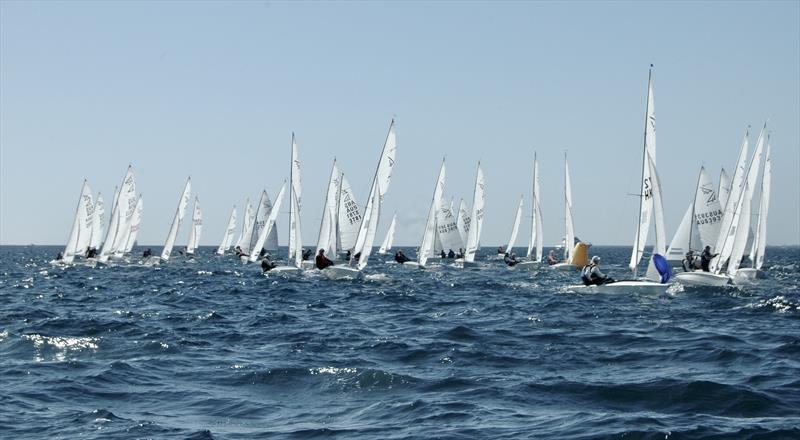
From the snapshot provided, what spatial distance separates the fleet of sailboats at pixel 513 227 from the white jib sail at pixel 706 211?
48 mm

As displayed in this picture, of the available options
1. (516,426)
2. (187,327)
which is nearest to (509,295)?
(187,327)

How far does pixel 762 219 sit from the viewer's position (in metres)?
45.0

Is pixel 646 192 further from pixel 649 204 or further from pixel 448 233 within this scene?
Answer: pixel 448 233

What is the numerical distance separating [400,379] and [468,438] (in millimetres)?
3669

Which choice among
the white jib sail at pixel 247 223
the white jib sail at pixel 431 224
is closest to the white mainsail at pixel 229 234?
the white jib sail at pixel 247 223

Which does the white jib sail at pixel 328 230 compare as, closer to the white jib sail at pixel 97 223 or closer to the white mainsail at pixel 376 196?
the white mainsail at pixel 376 196

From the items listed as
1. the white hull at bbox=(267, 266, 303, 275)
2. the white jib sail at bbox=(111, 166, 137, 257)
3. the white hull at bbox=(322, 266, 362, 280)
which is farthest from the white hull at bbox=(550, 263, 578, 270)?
the white jib sail at bbox=(111, 166, 137, 257)

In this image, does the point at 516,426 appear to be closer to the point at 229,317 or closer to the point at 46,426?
→ the point at 46,426

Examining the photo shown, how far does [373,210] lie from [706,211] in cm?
1606

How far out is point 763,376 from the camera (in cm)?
1344

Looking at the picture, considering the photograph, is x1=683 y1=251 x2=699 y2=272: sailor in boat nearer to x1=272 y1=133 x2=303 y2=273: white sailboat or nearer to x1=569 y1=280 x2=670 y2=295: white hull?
x1=569 y1=280 x2=670 y2=295: white hull

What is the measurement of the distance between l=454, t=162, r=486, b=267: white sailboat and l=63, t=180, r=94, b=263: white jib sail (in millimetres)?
Result: 25916

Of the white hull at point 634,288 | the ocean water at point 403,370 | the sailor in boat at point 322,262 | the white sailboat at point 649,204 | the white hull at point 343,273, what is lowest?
the ocean water at point 403,370

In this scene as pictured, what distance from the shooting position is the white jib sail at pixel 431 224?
54.6 m
